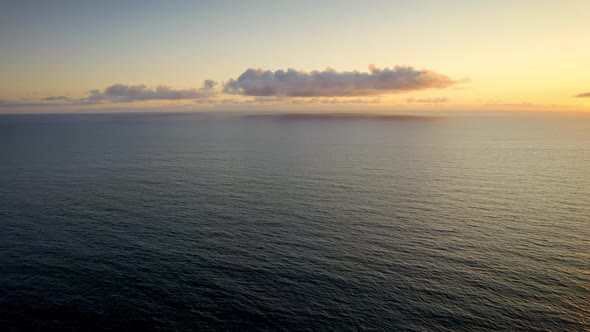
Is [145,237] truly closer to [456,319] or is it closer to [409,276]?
[409,276]

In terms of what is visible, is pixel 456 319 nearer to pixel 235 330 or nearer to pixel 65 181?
pixel 235 330

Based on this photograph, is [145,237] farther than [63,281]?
Yes

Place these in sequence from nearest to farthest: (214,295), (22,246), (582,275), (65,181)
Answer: (214,295) → (582,275) → (22,246) → (65,181)

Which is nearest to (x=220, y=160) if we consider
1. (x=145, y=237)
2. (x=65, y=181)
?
(x=65, y=181)

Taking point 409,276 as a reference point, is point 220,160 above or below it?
above

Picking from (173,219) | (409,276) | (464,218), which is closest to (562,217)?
(464,218)

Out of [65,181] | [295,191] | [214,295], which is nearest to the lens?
[214,295]
